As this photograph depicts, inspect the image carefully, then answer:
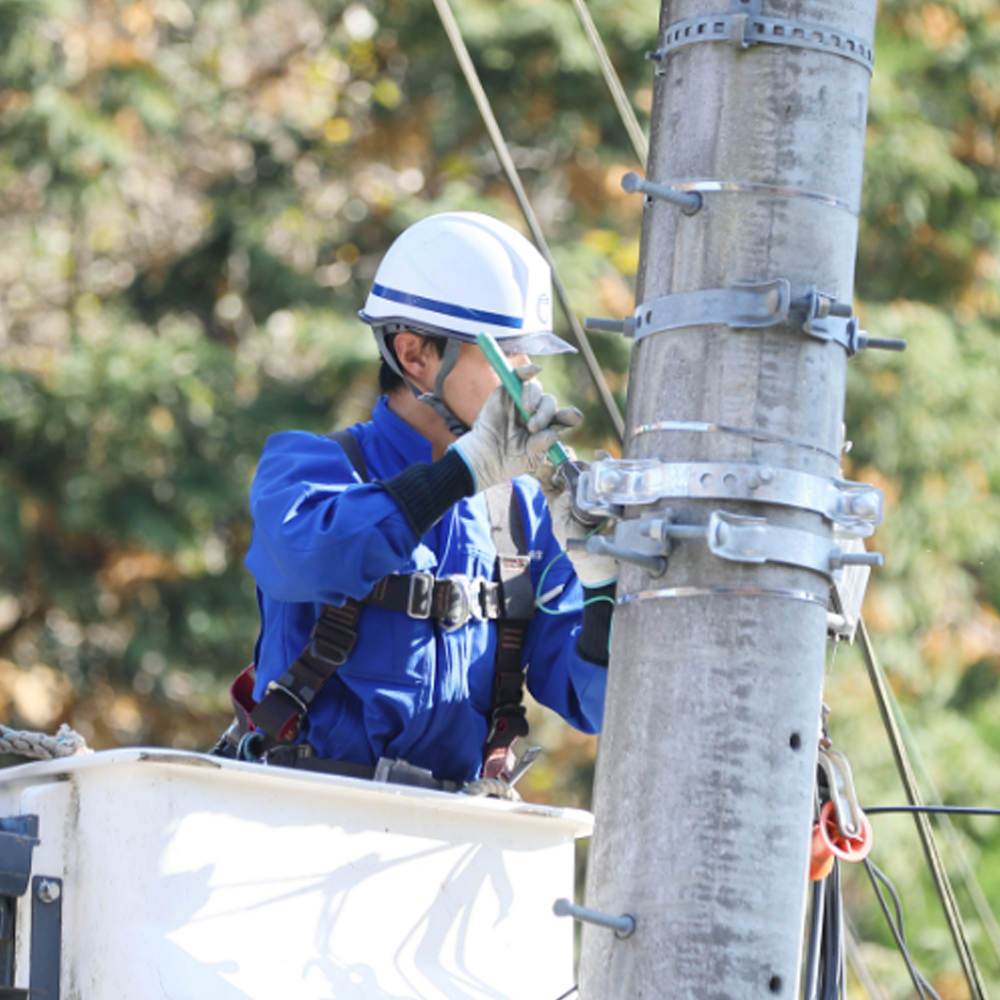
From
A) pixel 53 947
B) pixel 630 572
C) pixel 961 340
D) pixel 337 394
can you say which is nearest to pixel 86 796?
pixel 53 947

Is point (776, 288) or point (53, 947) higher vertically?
point (776, 288)

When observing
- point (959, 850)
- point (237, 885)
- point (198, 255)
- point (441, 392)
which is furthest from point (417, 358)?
point (198, 255)

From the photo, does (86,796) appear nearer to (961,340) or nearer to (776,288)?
(776,288)

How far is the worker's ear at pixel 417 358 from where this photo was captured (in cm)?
396

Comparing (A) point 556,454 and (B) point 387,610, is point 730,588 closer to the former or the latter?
(A) point 556,454

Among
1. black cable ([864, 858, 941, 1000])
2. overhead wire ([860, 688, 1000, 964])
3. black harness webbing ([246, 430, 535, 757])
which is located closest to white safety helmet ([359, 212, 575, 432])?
black harness webbing ([246, 430, 535, 757])

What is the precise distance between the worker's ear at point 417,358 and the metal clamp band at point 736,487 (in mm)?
1420

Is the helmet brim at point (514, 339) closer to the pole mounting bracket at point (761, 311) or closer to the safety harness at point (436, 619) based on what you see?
the safety harness at point (436, 619)

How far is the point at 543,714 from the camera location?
32.9 ft

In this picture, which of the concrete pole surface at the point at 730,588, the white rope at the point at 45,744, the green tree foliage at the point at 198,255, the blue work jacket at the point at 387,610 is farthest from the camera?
the green tree foliage at the point at 198,255

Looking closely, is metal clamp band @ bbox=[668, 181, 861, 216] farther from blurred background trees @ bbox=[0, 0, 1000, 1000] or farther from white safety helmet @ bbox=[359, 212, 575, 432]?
blurred background trees @ bbox=[0, 0, 1000, 1000]

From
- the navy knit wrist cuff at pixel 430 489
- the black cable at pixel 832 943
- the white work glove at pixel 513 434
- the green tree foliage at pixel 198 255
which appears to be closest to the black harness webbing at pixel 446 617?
the navy knit wrist cuff at pixel 430 489

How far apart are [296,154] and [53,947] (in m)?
8.36

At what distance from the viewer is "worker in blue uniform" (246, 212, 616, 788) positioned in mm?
3346
